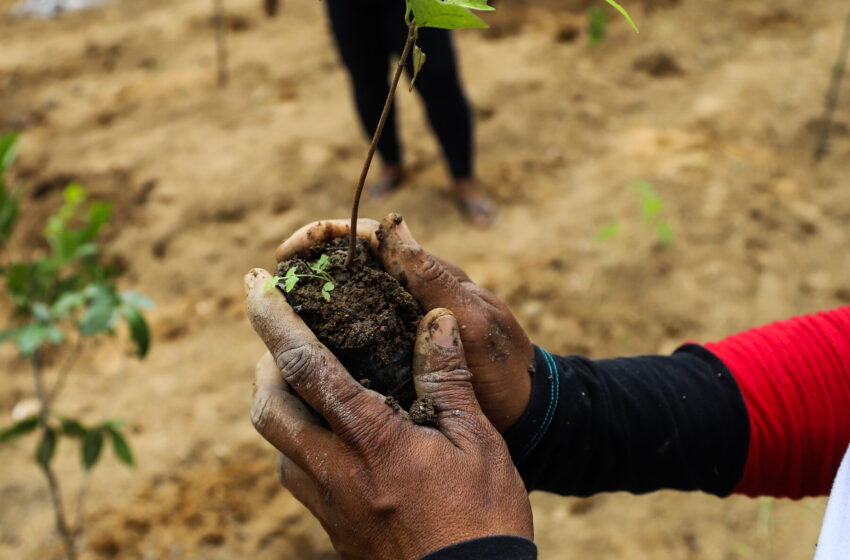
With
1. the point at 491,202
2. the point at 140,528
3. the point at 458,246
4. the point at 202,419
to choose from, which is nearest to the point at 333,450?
the point at 140,528

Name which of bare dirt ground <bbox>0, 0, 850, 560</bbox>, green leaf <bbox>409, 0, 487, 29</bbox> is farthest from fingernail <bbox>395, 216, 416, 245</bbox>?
bare dirt ground <bbox>0, 0, 850, 560</bbox>

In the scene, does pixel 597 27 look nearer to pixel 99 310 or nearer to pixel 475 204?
pixel 475 204

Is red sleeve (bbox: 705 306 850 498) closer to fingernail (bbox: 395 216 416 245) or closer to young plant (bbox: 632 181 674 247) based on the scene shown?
fingernail (bbox: 395 216 416 245)

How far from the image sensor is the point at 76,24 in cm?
627

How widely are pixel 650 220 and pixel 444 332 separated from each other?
104 inches

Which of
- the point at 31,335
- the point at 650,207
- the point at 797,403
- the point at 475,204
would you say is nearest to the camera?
the point at 797,403

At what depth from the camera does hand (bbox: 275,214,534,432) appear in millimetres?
1274

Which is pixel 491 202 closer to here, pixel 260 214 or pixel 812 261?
pixel 260 214

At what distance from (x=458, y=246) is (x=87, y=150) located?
2.77 m

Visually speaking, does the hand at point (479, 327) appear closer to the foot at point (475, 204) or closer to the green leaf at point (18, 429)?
the green leaf at point (18, 429)

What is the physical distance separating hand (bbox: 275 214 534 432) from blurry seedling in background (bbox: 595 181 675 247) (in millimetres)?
2216

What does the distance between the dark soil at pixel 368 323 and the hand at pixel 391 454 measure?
7 cm

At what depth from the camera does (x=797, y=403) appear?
128cm

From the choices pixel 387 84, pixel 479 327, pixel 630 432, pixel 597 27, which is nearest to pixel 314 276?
pixel 479 327
